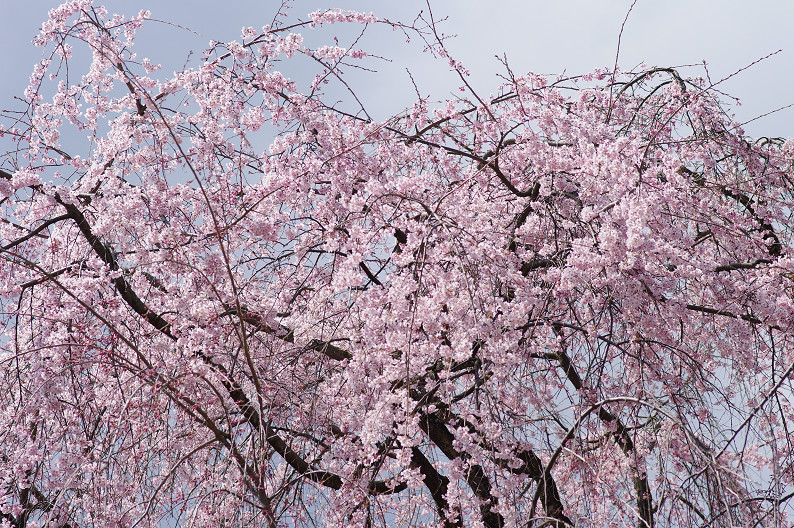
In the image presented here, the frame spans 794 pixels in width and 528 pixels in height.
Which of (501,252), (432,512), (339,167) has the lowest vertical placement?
(432,512)

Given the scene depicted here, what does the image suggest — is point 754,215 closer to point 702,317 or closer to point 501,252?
point 702,317

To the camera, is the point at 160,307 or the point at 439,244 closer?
the point at 439,244

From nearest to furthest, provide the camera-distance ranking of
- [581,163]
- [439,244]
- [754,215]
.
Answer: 1. [439,244]
2. [581,163]
3. [754,215]

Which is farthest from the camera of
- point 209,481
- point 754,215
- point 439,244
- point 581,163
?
point 754,215

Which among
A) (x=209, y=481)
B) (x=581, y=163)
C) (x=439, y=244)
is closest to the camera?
(x=439, y=244)

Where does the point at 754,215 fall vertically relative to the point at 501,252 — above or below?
above

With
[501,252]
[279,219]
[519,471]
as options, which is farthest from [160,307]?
[519,471]

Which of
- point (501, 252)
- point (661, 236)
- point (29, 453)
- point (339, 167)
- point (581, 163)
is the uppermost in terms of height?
point (339, 167)

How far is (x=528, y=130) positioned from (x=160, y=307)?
275cm

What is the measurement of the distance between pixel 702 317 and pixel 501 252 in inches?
76.2

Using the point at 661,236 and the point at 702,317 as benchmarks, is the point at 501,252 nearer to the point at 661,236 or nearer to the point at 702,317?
the point at 661,236

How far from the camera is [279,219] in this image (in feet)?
16.9

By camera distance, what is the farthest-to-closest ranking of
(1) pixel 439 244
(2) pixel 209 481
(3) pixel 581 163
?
(2) pixel 209 481 → (3) pixel 581 163 → (1) pixel 439 244

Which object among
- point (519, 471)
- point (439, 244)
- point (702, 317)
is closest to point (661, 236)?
point (702, 317)
